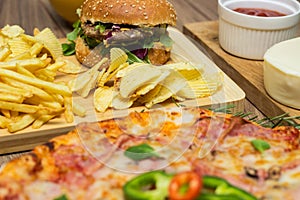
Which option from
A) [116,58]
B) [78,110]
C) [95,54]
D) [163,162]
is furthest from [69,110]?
[163,162]

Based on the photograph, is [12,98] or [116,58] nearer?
[12,98]

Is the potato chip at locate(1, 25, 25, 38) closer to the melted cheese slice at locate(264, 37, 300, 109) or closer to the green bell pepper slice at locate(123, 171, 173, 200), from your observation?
the melted cheese slice at locate(264, 37, 300, 109)

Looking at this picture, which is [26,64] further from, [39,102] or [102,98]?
[102,98]

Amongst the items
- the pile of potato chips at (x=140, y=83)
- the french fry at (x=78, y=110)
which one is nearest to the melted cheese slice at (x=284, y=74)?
the pile of potato chips at (x=140, y=83)

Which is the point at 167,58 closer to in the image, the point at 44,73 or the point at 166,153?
the point at 44,73

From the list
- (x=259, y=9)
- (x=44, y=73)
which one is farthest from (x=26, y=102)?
(x=259, y=9)

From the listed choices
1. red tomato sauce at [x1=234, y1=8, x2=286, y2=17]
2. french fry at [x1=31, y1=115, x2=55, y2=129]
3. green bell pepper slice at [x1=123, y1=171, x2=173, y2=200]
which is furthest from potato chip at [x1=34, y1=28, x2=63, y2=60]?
green bell pepper slice at [x1=123, y1=171, x2=173, y2=200]

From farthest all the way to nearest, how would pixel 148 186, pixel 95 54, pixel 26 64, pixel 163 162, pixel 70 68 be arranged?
pixel 95 54 < pixel 70 68 < pixel 26 64 < pixel 163 162 < pixel 148 186
